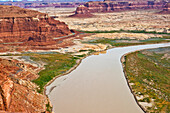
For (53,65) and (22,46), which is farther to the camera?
(22,46)

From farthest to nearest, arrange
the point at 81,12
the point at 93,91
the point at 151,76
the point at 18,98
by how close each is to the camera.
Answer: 1. the point at 81,12
2. the point at 151,76
3. the point at 93,91
4. the point at 18,98

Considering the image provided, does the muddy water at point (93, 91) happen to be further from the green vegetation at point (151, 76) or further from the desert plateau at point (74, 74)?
the green vegetation at point (151, 76)

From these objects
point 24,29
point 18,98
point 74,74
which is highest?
point 24,29

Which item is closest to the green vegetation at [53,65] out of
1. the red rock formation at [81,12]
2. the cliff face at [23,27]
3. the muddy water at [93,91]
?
the muddy water at [93,91]

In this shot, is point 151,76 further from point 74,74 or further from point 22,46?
point 22,46

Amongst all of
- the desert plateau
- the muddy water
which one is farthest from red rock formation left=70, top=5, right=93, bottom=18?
the muddy water

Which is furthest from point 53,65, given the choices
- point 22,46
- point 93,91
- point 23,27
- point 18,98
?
point 23,27

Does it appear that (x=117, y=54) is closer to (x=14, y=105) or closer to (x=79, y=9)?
(x=14, y=105)
